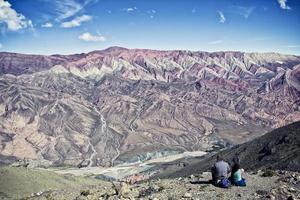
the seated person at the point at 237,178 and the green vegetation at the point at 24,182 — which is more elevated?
the seated person at the point at 237,178

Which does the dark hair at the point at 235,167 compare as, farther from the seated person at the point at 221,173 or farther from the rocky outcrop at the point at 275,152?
the rocky outcrop at the point at 275,152

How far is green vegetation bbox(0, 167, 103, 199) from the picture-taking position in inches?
3086

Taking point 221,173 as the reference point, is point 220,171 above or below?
above

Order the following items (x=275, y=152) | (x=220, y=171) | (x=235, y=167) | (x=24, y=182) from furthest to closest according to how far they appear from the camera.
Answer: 1. (x=275, y=152)
2. (x=24, y=182)
3. (x=220, y=171)
4. (x=235, y=167)

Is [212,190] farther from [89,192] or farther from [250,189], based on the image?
[89,192]

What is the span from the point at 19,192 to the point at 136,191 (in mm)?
55467

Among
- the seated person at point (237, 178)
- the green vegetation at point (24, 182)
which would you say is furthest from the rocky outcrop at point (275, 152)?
the seated person at point (237, 178)

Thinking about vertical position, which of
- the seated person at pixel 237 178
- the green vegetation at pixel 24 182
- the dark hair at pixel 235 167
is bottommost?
the green vegetation at pixel 24 182

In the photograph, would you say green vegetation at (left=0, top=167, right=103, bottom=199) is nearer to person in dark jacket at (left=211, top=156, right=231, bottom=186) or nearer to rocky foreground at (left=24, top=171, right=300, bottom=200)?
rocky foreground at (left=24, top=171, right=300, bottom=200)

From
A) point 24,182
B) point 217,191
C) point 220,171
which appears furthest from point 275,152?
point 217,191

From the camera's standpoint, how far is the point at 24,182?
277 ft

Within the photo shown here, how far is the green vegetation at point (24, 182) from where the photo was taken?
78.4m

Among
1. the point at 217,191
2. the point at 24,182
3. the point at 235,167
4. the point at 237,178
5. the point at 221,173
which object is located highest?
the point at 235,167

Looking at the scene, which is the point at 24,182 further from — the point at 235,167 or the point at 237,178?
the point at 235,167
